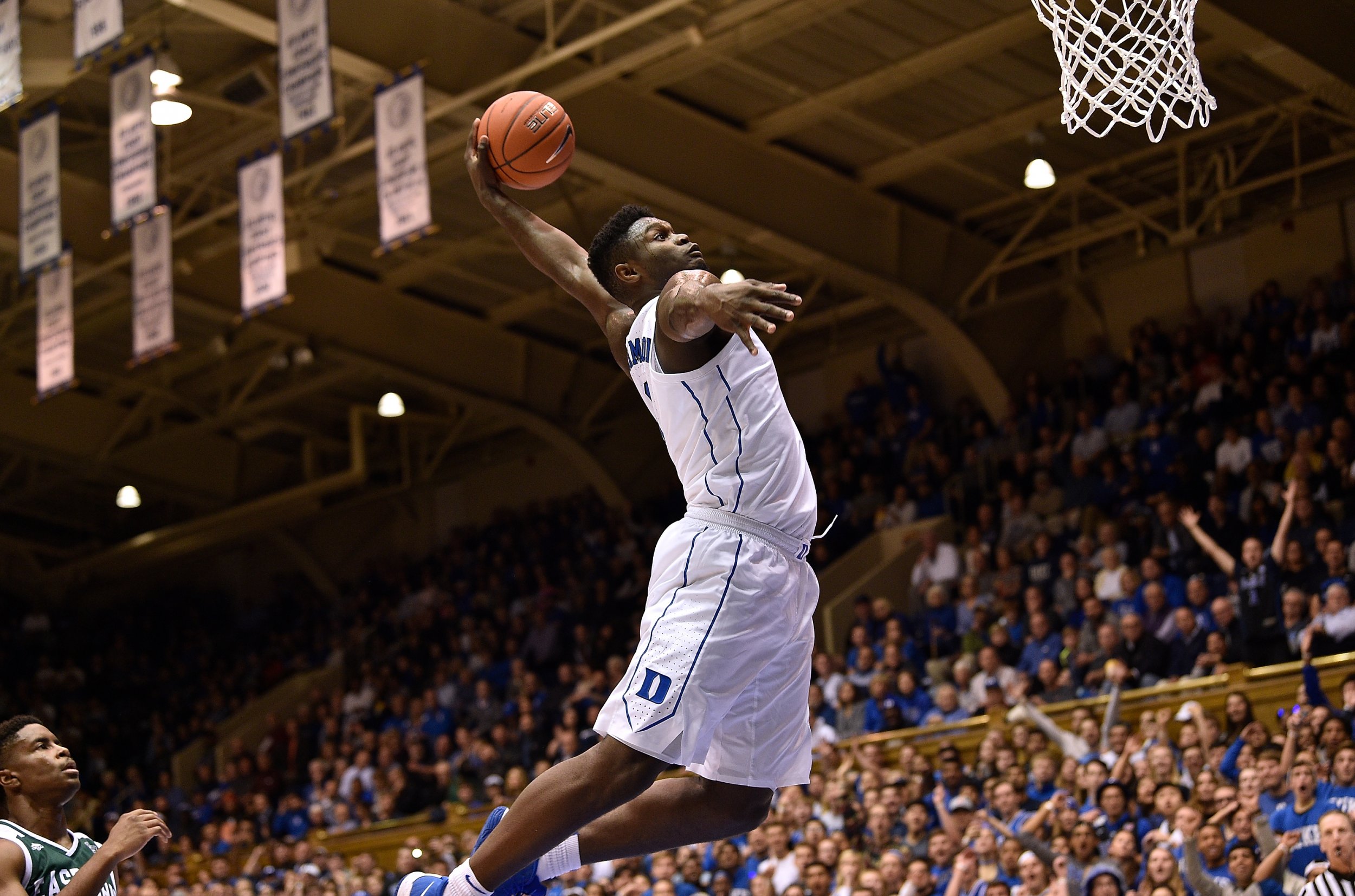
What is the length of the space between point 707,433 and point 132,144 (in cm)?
1004

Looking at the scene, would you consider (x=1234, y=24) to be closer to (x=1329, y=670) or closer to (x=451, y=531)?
(x=1329, y=670)

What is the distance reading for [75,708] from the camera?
79.8ft

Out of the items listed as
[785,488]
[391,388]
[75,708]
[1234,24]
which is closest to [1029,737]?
[1234,24]

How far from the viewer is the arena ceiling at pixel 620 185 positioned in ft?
47.0

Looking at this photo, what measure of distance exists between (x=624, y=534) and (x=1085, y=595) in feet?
29.6

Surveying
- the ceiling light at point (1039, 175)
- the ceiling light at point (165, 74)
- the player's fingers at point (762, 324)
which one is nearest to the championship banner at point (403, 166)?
the ceiling light at point (165, 74)

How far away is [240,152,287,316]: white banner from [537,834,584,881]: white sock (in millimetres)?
9734

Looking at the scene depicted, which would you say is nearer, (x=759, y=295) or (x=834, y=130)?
(x=759, y=295)

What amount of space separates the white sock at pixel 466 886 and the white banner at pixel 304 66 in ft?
28.4

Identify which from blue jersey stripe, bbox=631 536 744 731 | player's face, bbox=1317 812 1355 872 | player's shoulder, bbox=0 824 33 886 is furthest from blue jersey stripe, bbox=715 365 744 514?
player's face, bbox=1317 812 1355 872

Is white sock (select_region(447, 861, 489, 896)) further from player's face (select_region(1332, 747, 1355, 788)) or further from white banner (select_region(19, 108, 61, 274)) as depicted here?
white banner (select_region(19, 108, 61, 274))

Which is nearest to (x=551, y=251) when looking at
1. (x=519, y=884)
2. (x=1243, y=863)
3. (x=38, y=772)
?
(x=519, y=884)

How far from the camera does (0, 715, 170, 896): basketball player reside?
4.85 metres

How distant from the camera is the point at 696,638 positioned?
4219 millimetres
